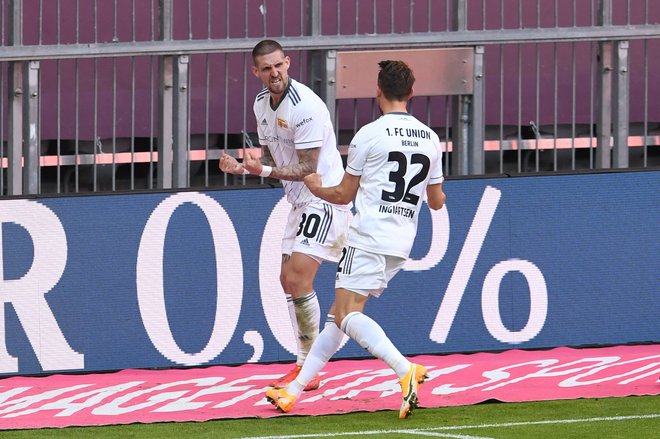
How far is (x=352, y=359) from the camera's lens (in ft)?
31.7

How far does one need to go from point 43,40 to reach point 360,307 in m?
4.10

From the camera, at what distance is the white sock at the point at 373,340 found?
7.27 meters

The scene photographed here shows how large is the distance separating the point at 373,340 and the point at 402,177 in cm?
86

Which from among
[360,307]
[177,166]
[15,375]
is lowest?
[15,375]

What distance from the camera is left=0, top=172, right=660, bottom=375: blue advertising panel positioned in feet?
30.9

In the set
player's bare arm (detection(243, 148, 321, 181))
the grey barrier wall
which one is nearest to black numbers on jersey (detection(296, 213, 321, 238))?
player's bare arm (detection(243, 148, 321, 181))

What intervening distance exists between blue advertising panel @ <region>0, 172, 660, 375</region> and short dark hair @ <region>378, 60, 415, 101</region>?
2.32 m

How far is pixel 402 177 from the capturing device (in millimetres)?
7391

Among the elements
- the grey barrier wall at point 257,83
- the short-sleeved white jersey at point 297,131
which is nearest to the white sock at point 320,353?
the short-sleeved white jersey at point 297,131

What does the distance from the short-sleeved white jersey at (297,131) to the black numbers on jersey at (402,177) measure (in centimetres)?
106

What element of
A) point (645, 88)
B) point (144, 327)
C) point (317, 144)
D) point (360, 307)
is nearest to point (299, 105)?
point (317, 144)

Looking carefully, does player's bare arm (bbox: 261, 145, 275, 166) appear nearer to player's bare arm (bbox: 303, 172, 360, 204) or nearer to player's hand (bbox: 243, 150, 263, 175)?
player's hand (bbox: 243, 150, 263, 175)

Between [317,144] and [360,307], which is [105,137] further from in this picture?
[360,307]

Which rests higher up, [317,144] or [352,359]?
[317,144]
